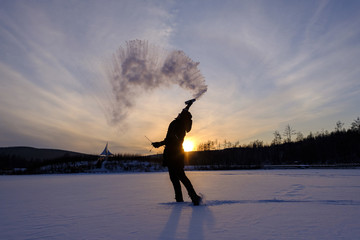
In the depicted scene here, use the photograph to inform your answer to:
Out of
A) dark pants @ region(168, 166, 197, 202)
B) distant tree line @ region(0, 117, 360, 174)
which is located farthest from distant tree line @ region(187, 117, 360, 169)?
dark pants @ region(168, 166, 197, 202)

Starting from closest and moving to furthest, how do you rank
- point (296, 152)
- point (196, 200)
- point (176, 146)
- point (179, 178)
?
point (196, 200), point (179, 178), point (176, 146), point (296, 152)

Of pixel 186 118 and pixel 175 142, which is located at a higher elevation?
pixel 186 118

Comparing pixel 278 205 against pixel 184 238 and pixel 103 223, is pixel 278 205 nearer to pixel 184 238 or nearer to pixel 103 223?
pixel 184 238

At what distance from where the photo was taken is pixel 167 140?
5629 millimetres

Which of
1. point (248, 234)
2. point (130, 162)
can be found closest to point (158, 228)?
point (248, 234)

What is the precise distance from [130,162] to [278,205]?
5519cm

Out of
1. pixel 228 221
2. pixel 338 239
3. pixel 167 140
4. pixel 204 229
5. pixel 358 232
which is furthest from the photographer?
pixel 167 140

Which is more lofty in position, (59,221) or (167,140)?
(167,140)

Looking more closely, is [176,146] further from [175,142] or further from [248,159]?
[248,159]

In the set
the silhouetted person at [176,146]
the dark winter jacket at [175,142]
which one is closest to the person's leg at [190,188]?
the silhouetted person at [176,146]

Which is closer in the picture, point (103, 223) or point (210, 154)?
point (103, 223)

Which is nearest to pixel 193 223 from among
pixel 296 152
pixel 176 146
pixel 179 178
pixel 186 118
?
pixel 179 178

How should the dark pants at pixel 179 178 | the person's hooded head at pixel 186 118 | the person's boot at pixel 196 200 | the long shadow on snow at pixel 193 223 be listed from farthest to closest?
the person's hooded head at pixel 186 118
the dark pants at pixel 179 178
the person's boot at pixel 196 200
the long shadow on snow at pixel 193 223

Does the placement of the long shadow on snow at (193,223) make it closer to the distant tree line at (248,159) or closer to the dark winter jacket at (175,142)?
the dark winter jacket at (175,142)
